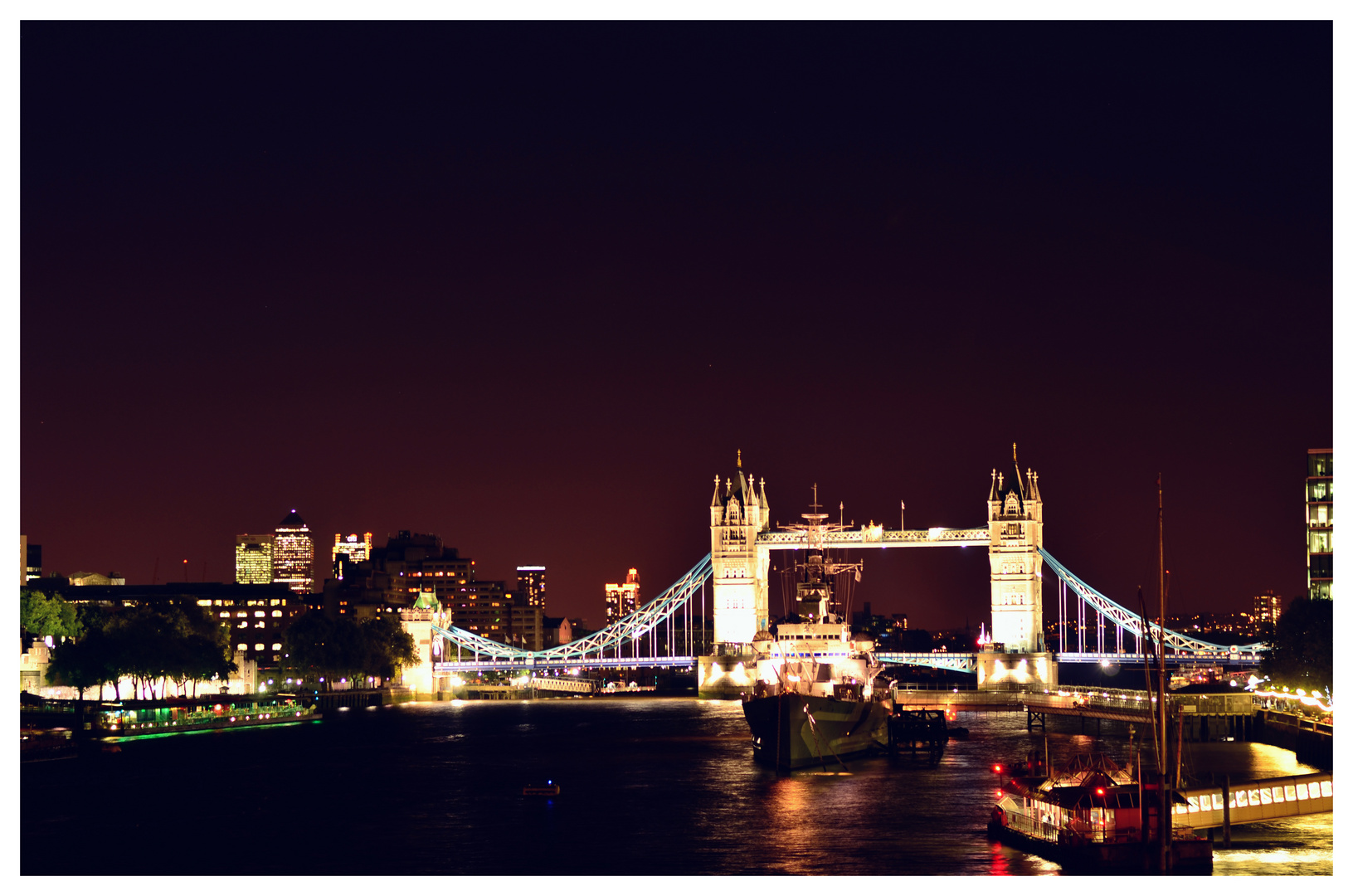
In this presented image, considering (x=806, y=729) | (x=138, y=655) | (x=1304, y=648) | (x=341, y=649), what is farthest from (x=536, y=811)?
(x=341, y=649)

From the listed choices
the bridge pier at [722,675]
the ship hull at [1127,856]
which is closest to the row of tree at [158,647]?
the bridge pier at [722,675]

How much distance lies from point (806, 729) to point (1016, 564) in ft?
284

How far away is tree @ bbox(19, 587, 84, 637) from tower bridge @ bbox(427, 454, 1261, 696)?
179 feet

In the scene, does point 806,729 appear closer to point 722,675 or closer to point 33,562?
point 722,675

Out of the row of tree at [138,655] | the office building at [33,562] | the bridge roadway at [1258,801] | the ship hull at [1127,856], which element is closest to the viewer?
the ship hull at [1127,856]

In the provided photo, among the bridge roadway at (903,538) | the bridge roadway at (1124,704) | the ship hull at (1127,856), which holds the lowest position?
the bridge roadway at (1124,704)

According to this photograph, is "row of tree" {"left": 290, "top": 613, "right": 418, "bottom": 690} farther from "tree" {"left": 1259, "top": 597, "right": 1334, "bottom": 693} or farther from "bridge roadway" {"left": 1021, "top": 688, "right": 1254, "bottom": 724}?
"tree" {"left": 1259, "top": 597, "right": 1334, "bottom": 693}

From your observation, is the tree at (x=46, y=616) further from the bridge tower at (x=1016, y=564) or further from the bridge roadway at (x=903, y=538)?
the bridge tower at (x=1016, y=564)

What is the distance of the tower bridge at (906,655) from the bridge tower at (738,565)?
0.08 meters

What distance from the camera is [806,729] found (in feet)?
230

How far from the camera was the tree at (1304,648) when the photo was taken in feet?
252

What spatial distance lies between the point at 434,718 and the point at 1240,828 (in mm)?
79499
